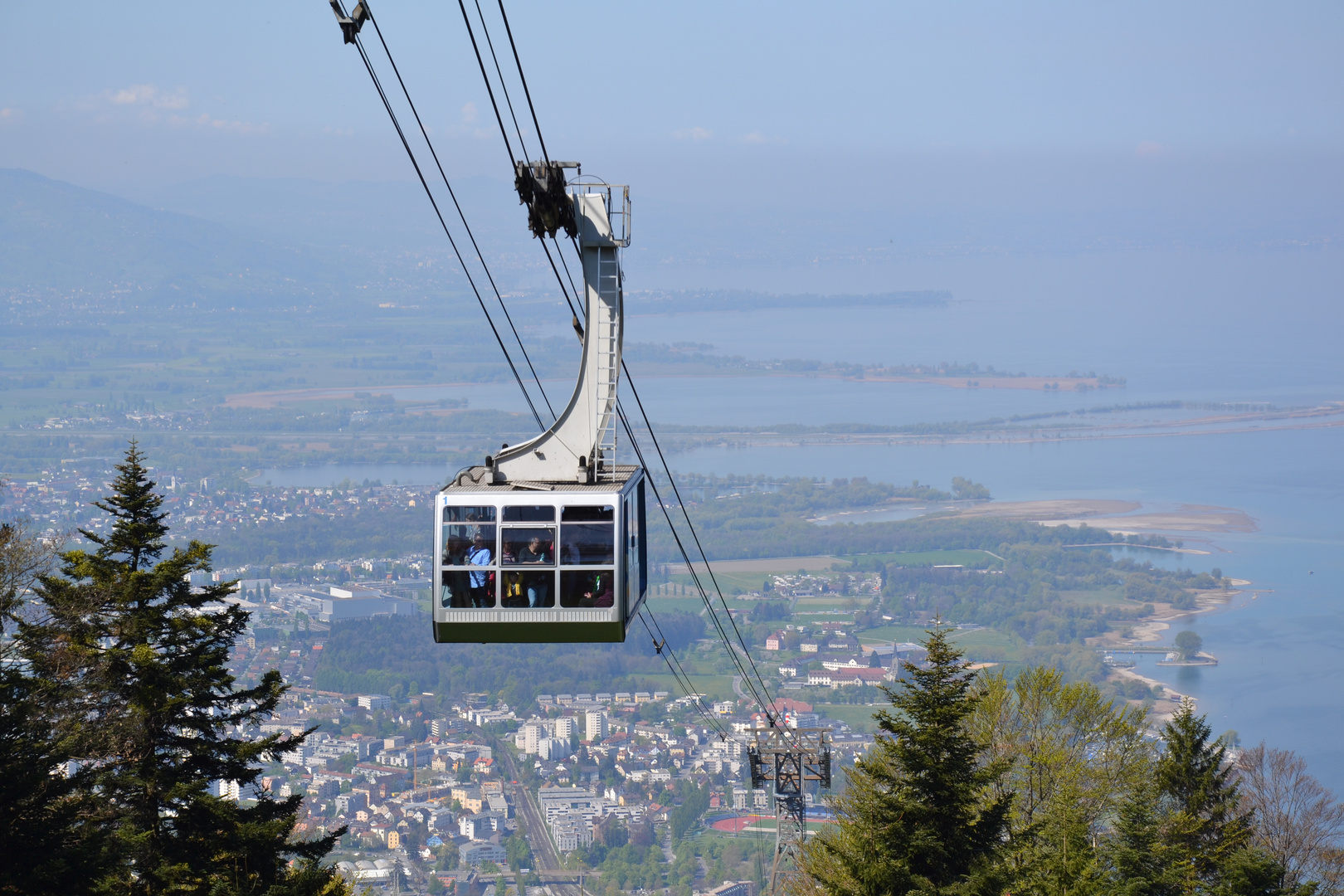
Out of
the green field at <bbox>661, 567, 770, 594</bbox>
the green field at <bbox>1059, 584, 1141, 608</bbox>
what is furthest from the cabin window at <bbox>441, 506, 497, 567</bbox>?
the green field at <bbox>1059, 584, 1141, 608</bbox>

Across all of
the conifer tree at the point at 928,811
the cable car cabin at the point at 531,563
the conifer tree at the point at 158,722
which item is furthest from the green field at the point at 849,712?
the cable car cabin at the point at 531,563

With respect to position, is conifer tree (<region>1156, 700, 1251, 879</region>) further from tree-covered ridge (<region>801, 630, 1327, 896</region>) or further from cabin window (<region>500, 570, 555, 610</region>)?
cabin window (<region>500, 570, 555, 610</region>)

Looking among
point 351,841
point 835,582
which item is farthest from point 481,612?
point 835,582

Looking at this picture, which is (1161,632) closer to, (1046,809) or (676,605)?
(676,605)

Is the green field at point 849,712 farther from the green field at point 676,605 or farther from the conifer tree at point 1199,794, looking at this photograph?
the conifer tree at point 1199,794

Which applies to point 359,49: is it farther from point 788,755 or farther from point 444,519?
point 788,755

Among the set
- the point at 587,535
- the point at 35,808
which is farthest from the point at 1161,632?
the point at 35,808
